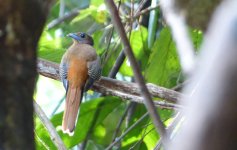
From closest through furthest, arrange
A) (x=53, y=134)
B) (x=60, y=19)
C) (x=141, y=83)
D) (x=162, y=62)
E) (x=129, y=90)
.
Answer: (x=141, y=83) → (x=53, y=134) → (x=129, y=90) → (x=162, y=62) → (x=60, y=19)

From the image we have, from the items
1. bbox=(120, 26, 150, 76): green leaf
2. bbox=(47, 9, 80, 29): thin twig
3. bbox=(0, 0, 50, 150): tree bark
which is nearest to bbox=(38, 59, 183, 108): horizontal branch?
bbox=(120, 26, 150, 76): green leaf

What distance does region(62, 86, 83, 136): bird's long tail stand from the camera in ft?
10.9

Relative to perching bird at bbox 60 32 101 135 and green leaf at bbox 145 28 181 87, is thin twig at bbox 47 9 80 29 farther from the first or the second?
green leaf at bbox 145 28 181 87

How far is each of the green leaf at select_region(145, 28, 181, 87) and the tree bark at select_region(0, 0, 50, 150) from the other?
7.94ft

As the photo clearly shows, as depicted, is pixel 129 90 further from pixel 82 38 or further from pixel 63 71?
pixel 82 38

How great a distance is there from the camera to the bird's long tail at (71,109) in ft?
10.9

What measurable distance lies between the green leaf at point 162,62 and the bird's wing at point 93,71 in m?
0.27

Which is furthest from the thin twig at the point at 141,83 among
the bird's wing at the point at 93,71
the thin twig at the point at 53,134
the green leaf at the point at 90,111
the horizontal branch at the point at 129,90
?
the green leaf at the point at 90,111

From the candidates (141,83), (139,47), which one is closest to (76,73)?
(139,47)

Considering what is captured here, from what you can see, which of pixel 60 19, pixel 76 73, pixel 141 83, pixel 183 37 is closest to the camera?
pixel 183 37

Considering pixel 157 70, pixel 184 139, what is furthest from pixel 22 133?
pixel 157 70

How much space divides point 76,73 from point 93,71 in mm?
318

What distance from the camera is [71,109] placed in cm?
348

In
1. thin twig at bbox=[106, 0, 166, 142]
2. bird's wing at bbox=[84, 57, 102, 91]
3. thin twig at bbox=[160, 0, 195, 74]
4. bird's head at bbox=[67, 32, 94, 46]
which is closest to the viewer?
thin twig at bbox=[160, 0, 195, 74]
